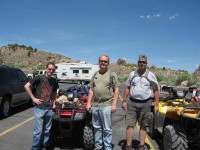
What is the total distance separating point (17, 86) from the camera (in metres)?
10.8

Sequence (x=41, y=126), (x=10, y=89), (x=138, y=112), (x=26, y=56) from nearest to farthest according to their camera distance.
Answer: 1. (x=41, y=126)
2. (x=138, y=112)
3. (x=10, y=89)
4. (x=26, y=56)

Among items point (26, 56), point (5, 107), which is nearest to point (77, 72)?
point (5, 107)

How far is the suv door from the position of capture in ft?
34.4

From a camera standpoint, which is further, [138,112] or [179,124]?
[138,112]

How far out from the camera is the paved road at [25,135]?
6.39 meters

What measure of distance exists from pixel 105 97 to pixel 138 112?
0.90 m

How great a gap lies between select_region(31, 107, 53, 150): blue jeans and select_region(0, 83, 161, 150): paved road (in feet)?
2.09

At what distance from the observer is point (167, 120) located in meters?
6.06

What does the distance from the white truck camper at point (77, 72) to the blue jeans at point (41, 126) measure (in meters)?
29.1

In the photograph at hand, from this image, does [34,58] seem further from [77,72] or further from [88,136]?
[88,136]

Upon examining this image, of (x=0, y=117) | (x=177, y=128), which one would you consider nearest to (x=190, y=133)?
(x=177, y=128)

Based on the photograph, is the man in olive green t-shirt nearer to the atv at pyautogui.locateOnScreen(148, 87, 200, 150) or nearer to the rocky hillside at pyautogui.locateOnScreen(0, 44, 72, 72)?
the atv at pyautogui.locateOnScreen(148, 87, 200, 150)

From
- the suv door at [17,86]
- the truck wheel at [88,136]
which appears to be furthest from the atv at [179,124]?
the suv door at [17,86]

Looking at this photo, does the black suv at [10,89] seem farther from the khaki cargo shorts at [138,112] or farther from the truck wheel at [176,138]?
the truck wheel at [176,138]
